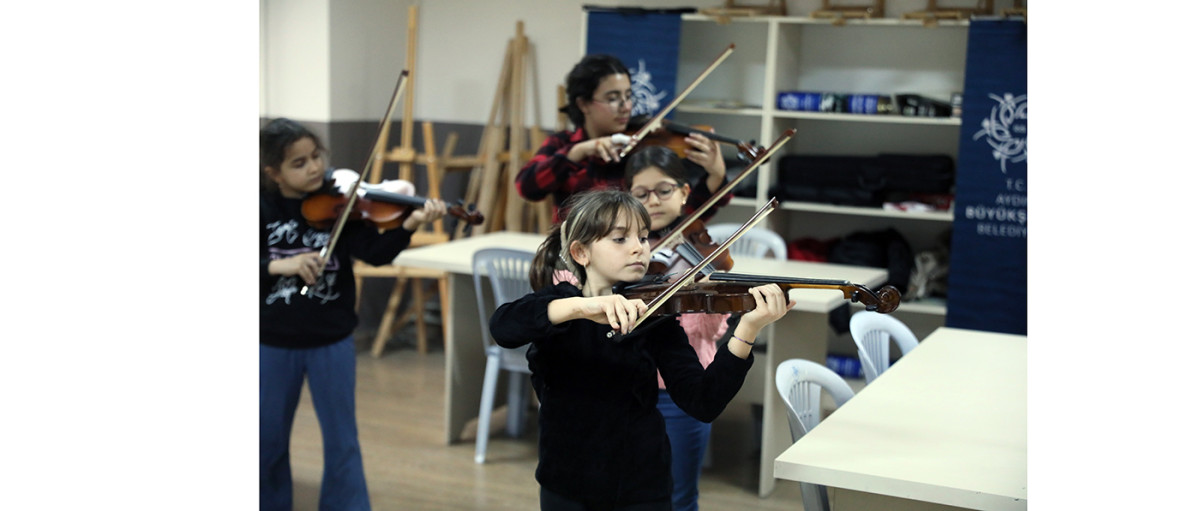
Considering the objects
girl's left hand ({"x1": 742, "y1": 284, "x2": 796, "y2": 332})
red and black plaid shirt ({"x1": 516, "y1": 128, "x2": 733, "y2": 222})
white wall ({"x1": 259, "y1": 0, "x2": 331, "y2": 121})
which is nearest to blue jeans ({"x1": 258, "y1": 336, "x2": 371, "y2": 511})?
Answer: red and black plaid shirt ({"x1": 516, "y1": 128, "x2": 733, "y2": 222})

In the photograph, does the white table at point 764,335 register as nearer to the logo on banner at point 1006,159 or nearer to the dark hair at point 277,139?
the logo on banner at point 1006,159

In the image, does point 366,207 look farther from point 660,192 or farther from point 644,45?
point 644,45

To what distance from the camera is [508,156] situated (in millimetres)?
4770

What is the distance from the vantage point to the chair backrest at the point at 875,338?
7.23 feet

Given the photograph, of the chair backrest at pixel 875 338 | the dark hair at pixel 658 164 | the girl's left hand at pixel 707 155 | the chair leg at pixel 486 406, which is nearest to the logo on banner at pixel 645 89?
the chair leg at pixel 486 406

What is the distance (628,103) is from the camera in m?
2.12

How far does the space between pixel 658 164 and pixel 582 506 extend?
1.91 ft

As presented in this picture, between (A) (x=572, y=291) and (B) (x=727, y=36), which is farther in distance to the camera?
(B) (x=727, y=36)

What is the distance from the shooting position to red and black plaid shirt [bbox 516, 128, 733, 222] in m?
1.96

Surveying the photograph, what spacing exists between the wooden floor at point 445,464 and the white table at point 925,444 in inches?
39.3
